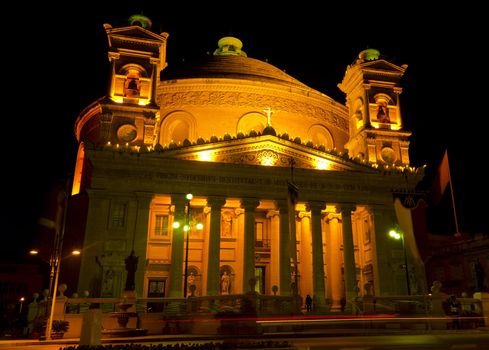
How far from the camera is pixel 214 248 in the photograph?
30.1 meters

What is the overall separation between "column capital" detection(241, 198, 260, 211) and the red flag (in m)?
11.7

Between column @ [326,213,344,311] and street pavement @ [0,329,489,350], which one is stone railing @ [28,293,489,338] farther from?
column @ [326,213,344,311]

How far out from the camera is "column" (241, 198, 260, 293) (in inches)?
1170

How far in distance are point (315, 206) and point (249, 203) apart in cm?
485

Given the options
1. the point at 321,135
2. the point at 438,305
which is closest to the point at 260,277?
the point at 438,305

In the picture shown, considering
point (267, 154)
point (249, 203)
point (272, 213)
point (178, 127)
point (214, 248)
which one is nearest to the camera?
point (214, 248)

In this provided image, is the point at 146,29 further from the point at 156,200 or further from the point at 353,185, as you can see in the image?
the point at 353,185

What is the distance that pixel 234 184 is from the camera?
3188cm

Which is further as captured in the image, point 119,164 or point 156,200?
point 156,200

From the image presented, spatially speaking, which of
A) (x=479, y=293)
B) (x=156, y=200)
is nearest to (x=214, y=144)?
(x=156, y=200)

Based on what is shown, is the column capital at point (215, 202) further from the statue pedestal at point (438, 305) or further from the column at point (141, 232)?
the statue pedestal at point (438, 305)

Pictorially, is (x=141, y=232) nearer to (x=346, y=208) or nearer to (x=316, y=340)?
(x=346, y=208)

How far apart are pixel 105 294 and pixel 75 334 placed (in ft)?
21.5

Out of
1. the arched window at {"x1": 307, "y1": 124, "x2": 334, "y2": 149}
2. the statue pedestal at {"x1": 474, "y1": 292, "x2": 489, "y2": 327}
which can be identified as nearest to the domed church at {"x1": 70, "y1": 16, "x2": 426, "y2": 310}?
the arched window at {"x1": 307, "y1": 124, "x2": 334, "y2": 149}
